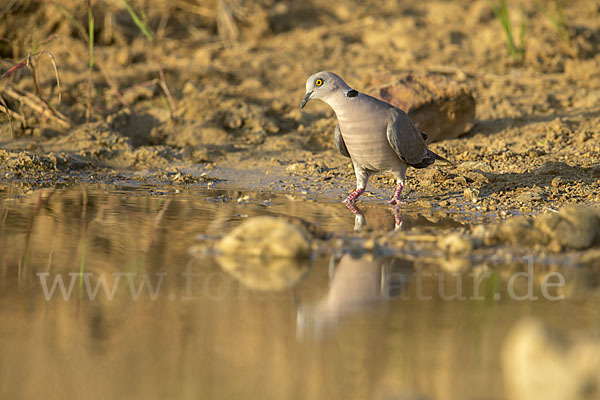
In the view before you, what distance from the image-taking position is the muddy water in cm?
223

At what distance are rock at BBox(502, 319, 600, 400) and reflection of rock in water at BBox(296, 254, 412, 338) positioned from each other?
72 centimetres

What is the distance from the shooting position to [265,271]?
3436 millimetres

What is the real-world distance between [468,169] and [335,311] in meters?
3.31

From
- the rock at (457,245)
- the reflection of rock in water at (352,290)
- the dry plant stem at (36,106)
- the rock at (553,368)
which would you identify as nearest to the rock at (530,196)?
the rock at (457,245)

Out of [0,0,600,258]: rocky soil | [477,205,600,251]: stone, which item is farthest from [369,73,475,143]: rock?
[477,205,600,251]: stone

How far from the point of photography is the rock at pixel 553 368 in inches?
82.4

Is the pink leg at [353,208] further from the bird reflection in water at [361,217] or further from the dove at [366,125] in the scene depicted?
the dove at [366,125]

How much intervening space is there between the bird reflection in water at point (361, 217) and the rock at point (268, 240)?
70cm

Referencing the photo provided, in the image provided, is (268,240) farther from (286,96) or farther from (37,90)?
(286,96)

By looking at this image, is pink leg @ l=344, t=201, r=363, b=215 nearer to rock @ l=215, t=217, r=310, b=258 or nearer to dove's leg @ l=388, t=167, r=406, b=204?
dove's leg @ l=388, t=167, r=406, b=204

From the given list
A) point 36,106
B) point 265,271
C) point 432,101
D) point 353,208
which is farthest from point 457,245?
point 36,106

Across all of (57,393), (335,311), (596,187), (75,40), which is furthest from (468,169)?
(75,40)

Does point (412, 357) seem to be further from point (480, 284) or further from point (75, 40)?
point (75, 40)

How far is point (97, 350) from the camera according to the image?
246cm
